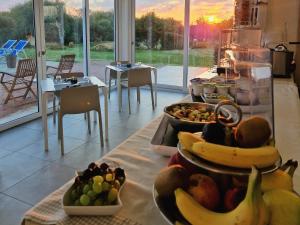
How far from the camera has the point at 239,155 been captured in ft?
2.40

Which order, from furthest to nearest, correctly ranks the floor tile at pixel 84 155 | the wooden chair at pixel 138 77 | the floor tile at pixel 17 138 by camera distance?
the wooden chair at pixel 138 77
the floor tile at pixel 17 138
the floor tile at pixel 84 155

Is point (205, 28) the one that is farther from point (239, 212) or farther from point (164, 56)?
point (239, 212)

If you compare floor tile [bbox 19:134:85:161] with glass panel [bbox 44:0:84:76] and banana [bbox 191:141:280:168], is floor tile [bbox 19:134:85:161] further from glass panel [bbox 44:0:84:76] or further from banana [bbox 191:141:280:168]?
banana [bbox 191:141:280:168]

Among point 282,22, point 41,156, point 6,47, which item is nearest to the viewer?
point 41,156

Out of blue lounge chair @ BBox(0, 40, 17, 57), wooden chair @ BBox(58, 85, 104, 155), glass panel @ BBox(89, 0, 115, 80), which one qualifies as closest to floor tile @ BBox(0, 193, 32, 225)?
wooden chair @ BBox(58, 85, 104, 155)

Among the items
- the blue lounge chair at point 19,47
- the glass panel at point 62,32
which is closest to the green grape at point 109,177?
the blue lounge chair at point 19,47

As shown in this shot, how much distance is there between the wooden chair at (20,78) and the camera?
4.30 m

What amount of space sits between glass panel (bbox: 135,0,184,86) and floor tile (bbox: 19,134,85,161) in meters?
3.25

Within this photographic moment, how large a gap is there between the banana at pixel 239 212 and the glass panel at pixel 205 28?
209 inches

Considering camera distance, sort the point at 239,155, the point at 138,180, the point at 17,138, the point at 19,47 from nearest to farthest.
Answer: the point at 239,155 < the point at 138,180 < the point at 17,138 < the point at 19,47

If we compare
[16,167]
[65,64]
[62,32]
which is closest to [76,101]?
[16,167]

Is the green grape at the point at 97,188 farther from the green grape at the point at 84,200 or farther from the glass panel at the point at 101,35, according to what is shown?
the glass panel at the point at 101,35

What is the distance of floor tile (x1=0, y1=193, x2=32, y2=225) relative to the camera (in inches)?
88.4

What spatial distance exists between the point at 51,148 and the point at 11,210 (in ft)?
3.94
